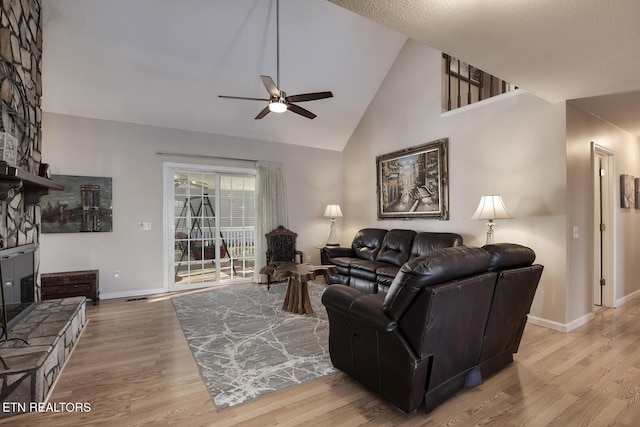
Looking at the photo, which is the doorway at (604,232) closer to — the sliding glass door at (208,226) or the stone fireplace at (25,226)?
the sliding glass door at (208,226)

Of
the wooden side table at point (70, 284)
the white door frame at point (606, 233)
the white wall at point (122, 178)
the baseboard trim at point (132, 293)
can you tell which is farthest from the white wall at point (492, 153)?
the wooden side table at point (70, 284)

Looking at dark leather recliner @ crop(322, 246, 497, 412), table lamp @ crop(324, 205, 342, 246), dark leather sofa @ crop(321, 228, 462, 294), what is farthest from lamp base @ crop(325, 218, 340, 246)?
dark leather recliner @ crop(322, 246, 497, 412)

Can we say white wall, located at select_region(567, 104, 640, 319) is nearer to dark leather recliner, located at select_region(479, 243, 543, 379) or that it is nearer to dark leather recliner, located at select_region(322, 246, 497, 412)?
dark leather recliner, located at select_region(479, 243, 543, 379)

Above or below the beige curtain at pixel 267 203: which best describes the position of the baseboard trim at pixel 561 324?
below

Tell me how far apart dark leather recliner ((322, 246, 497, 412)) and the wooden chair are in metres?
3.71

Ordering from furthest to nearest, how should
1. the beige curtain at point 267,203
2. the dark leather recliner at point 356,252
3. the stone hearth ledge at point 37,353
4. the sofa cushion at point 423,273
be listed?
the beige curtain at point 267,203
the dark leather recliner at point 356,252
the stone hearth ledge at point 37,353
the sofa cushion at point 423,273

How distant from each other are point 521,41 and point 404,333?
2.14 meters

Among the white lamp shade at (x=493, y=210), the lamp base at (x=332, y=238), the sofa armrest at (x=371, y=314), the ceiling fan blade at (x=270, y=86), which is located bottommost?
the sofa armrest at (x=371, y=314)

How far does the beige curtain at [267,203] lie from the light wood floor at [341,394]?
112 inches

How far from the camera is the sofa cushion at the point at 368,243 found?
5340 mm

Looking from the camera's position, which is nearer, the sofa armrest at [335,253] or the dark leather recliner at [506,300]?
the dark leather recliner at [506,300]

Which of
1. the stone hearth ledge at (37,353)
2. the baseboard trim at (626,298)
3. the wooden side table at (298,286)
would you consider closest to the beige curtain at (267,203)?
the wooden side table at (298,286)

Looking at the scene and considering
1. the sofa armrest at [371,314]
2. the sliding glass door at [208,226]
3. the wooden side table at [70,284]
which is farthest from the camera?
the sliding glass door at [208,226]

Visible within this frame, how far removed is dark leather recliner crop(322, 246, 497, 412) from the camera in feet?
5.53
